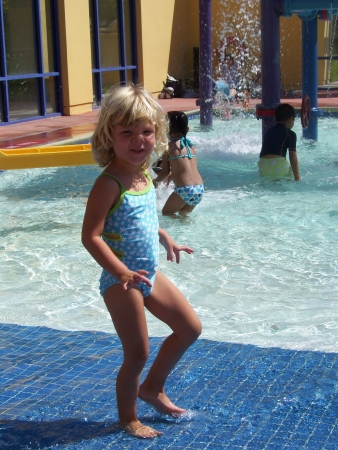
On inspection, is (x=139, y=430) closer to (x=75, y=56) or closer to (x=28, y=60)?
(x=28, y=60)

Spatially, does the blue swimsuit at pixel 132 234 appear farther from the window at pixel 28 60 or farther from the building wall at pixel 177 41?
the building wall at pixel 177 41

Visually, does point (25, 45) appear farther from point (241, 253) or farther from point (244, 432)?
point (244, 432)

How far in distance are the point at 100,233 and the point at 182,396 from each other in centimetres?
89

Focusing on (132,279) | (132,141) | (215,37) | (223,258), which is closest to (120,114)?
(132,141)

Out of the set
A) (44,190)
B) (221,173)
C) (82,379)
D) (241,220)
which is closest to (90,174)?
(44,190)

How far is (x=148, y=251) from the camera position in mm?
2570

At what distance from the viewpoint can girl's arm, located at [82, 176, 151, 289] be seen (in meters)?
2.33

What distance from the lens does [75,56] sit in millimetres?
15422

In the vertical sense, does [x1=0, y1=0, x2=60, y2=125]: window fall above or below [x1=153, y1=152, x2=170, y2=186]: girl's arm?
above

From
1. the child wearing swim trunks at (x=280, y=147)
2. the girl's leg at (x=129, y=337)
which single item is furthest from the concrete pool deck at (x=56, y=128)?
the girl's leg at (x=129, y=337)

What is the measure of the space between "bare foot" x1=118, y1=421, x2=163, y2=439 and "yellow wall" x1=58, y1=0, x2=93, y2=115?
13.4 metres

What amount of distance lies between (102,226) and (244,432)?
94cm

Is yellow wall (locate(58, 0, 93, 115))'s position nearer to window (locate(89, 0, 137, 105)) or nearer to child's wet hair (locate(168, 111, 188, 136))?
window (locate(89, 0, 137, 105))

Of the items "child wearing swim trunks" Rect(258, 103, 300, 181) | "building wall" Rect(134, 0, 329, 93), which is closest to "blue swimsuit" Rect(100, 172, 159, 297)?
"child wearing swim trunks" Rect(258, 103, 300, 181)
